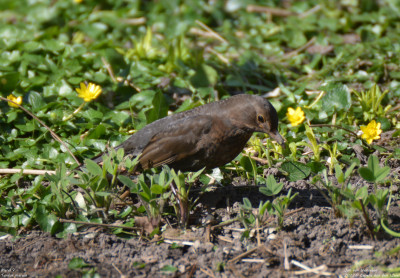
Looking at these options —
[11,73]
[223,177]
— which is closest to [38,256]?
[223,177]

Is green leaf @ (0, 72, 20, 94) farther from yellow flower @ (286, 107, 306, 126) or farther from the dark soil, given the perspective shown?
yellow flower @ (286, 107, 306, 126)

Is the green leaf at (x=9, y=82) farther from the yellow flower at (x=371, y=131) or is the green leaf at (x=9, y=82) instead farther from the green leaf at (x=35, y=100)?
the yellow flower at (x=371, y=131)

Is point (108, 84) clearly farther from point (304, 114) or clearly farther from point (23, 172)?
point (304, 114)

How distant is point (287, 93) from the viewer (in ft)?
19.5

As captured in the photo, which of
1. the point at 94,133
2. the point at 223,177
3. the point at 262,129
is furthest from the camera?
the point at 94,133

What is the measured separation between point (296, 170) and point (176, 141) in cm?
109

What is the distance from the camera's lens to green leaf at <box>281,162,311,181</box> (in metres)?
4.48

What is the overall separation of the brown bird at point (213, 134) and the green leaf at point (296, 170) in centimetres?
25

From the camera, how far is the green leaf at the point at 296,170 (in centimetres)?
448

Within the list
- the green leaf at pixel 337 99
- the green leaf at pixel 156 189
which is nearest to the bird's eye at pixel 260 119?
the green leaf at pixel 156 189

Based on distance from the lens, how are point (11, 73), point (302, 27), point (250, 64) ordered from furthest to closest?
point (302, 27)
point (250, 64)
point (11, 73)

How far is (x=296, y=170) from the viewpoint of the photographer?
4.52m

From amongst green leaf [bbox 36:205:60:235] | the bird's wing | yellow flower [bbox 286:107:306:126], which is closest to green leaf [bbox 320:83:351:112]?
yellow flower [bbox 286:107:306:126]

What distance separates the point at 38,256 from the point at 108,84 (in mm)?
2935
